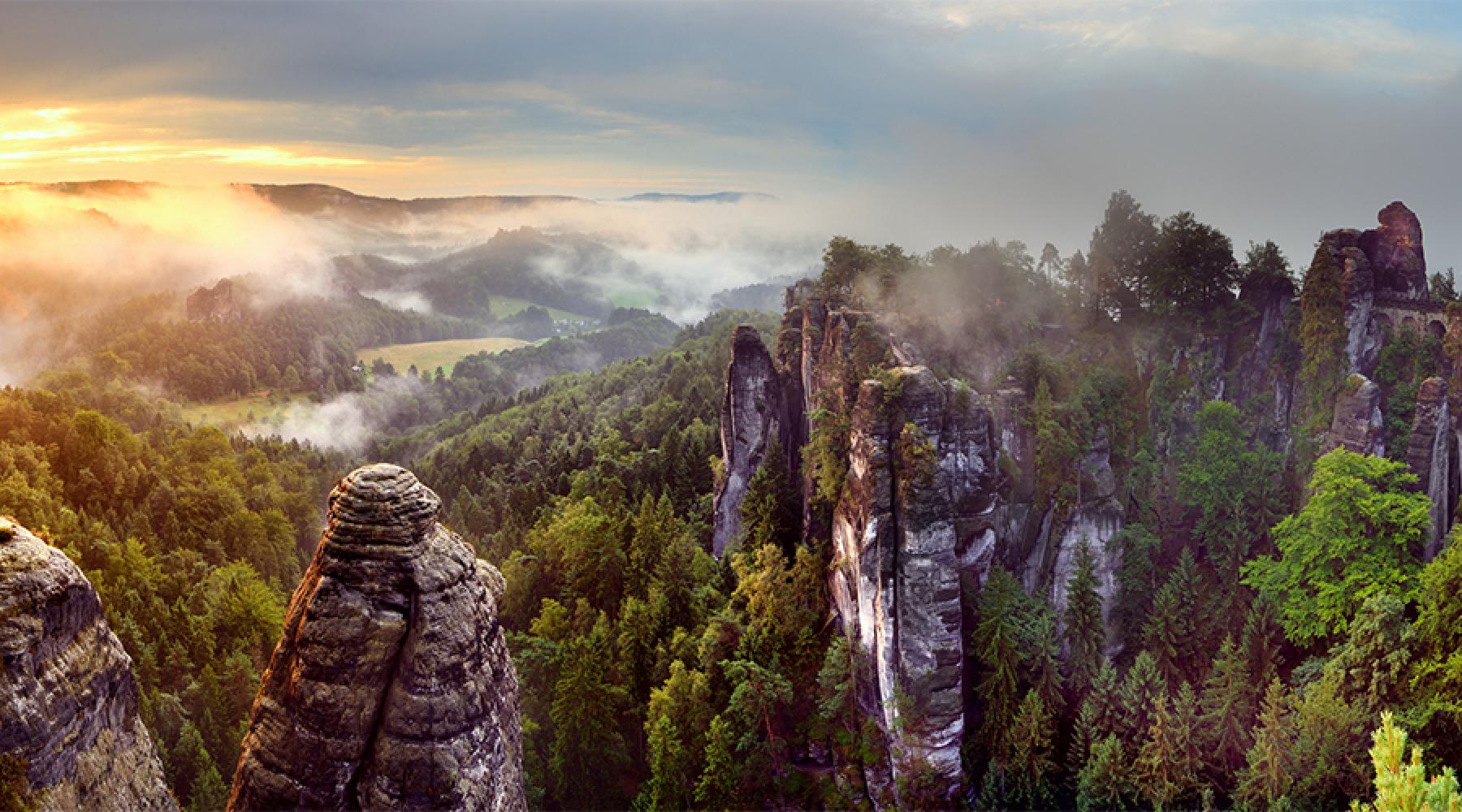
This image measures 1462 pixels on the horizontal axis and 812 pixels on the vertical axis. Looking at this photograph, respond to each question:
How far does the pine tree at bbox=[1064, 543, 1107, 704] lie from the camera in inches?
1515

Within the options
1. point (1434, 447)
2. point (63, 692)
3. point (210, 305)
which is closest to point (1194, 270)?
point (1434, 447)

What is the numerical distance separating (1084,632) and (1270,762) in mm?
9012

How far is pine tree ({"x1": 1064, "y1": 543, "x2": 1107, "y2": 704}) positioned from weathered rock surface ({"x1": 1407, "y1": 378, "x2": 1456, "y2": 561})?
53.7 ft

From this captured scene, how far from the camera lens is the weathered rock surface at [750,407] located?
59.4 meters

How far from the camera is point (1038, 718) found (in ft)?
119

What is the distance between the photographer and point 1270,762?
1240 inches

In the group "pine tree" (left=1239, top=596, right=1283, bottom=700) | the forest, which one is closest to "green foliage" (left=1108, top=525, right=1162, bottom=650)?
the forest

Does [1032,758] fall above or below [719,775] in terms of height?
above

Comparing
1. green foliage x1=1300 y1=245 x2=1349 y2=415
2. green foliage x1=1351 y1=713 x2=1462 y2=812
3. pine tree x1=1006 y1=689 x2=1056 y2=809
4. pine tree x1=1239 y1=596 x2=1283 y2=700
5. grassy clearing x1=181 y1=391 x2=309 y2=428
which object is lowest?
grassy clearing x1=181 y1=391 x2=309 y2=428

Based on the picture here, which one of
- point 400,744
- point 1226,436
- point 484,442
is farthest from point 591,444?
point 400,744

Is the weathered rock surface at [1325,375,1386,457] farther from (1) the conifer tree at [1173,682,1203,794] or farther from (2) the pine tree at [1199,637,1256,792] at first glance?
(1) the conifer tree at [1173,682,1203,794]

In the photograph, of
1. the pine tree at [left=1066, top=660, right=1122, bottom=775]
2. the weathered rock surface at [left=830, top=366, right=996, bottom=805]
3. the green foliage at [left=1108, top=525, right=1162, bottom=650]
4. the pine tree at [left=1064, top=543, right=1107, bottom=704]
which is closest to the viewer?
the pine tree at [left=1066, top=660, right=1122, bottom=775]

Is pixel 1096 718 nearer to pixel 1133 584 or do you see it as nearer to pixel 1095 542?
pixel 1133 584

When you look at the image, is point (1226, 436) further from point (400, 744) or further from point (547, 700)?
point (400, 744)
